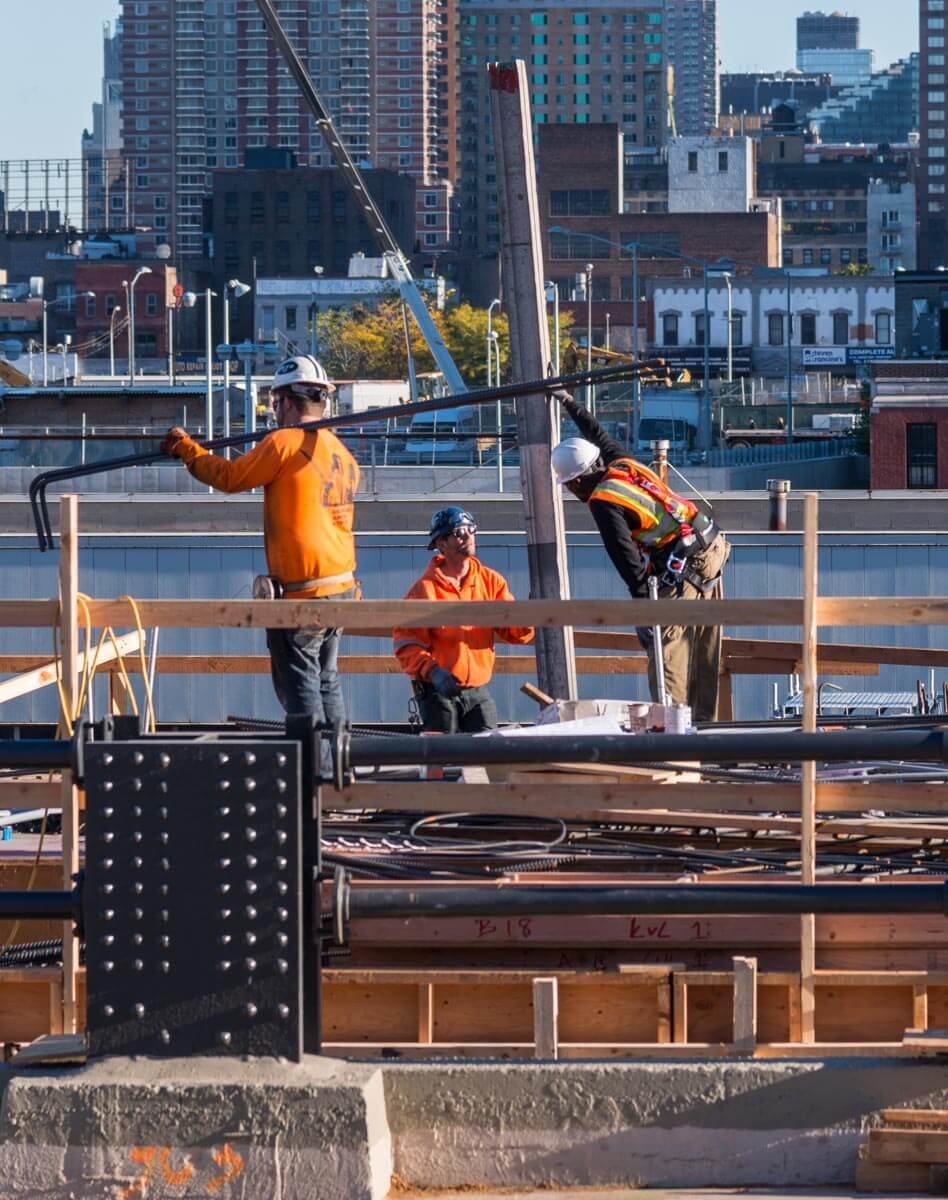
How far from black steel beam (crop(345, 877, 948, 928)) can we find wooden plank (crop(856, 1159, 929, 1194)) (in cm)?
59

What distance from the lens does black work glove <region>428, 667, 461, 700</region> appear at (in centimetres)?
1087

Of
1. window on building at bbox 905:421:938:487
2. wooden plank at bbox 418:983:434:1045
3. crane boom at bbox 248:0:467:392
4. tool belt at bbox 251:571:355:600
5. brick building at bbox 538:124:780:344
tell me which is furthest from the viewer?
brick building at bbox 538:124:780:344

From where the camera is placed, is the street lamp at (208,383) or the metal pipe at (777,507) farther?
the street lamp at (208,383)

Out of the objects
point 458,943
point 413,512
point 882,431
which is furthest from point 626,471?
point 882,431

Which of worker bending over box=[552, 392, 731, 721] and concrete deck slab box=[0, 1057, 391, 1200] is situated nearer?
concrete deck slab box=[0, 1057, 391, 1200]

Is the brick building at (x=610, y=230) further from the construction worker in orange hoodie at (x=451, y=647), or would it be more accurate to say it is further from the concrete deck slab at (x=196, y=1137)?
the concrete deck slab at (x=196, y=1137)

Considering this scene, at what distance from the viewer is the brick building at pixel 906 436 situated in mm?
62781

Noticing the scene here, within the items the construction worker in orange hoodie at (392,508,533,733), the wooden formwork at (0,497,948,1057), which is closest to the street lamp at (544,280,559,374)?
the construction worker in orange hoodie at (392,508,533,733)

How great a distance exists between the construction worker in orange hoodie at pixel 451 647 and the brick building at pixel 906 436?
5298 centimetres

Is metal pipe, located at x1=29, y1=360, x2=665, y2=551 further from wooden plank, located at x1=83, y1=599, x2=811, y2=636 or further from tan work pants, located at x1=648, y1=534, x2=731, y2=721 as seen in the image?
tan work pants, located at x1=648, y1=534, x2=731, y2=721

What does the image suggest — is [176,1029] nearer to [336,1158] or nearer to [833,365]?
[336,1158]

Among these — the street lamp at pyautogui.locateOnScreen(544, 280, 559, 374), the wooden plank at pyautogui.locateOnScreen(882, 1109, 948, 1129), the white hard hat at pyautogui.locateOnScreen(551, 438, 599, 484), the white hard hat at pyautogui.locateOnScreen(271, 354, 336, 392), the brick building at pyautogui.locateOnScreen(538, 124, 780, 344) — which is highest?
the brick building at pyautogui.locateOnScreen(538, 124, 780, 344)

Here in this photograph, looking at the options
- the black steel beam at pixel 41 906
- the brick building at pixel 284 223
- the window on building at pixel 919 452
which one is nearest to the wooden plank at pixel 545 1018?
the black steel beam at pixel 41 906

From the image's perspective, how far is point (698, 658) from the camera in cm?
1173
